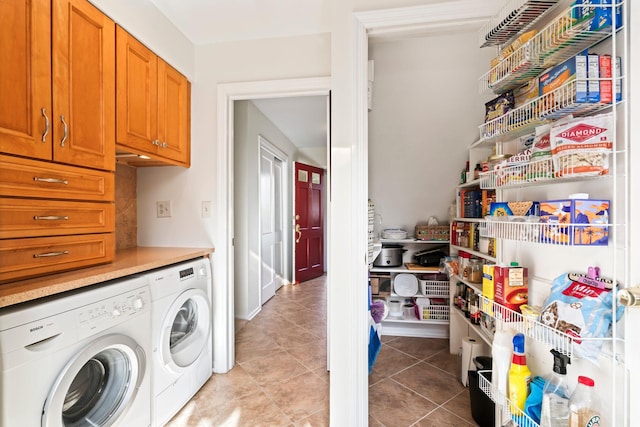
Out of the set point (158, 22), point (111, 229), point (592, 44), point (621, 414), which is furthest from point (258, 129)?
point (621, 414)

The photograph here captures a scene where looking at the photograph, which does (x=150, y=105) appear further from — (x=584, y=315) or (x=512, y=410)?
(x=512, y=410)

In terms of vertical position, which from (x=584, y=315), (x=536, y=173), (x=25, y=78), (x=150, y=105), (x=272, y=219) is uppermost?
(x=150, y=105)

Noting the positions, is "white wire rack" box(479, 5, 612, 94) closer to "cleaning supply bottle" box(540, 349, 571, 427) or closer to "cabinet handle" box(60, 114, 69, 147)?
"cleaning supply bottle" box(540, 349, 571, 427)

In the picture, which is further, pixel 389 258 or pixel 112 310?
pixel 389 258

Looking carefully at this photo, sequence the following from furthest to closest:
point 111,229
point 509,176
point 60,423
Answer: point 111,229, point 509,176, point 60,423

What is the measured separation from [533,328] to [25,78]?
208 centimetres

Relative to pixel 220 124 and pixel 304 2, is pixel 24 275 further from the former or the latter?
pixel 304 2

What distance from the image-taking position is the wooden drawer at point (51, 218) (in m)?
1.07

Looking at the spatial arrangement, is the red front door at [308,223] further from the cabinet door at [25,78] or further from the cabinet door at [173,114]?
the cabinet door at [25,78]

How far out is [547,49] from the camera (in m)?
0.97

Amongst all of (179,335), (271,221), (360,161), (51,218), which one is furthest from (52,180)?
(271,221)

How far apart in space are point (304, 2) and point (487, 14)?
1034 millimetres

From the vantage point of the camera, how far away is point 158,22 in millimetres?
1855

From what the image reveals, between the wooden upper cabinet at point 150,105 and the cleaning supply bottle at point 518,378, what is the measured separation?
2.11 metres
